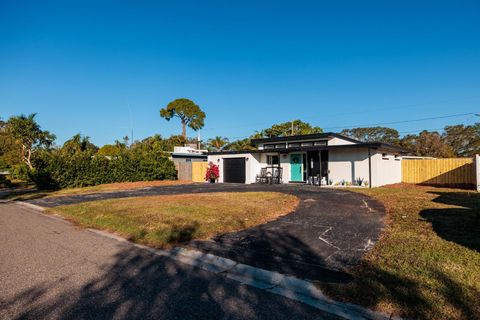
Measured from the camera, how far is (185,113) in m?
50.7

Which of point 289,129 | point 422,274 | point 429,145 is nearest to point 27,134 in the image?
Result: point 289,129

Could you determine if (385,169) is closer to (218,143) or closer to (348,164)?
(348,164)

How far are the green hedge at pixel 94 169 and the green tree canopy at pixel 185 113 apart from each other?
26.2 m

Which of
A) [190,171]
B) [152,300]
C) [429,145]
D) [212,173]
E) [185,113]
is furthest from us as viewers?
[185,113]

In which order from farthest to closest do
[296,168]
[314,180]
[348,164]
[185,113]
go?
[185,113], [296,168], [314,180], [348,164]

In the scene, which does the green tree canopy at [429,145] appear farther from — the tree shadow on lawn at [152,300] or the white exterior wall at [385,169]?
the tree shadow on lawn at [152,300]

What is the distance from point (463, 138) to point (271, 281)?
5086cm

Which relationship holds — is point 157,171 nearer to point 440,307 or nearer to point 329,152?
point 329,152

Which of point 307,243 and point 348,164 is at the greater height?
point 348,164

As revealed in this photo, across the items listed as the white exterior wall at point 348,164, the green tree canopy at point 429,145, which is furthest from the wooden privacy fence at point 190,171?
the green tree canopy at point 429,145

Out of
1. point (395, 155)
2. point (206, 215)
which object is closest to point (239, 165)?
point (395, 155)

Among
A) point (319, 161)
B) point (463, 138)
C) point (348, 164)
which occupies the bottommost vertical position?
point (348, 164)

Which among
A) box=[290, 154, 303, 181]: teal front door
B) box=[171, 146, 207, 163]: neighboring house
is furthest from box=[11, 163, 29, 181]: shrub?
box=[290, 154, 303, 181]: teal front door

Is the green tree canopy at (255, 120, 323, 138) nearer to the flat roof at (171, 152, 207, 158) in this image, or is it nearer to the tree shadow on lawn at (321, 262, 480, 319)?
the flat roof at (171, 152, 207, 158)
